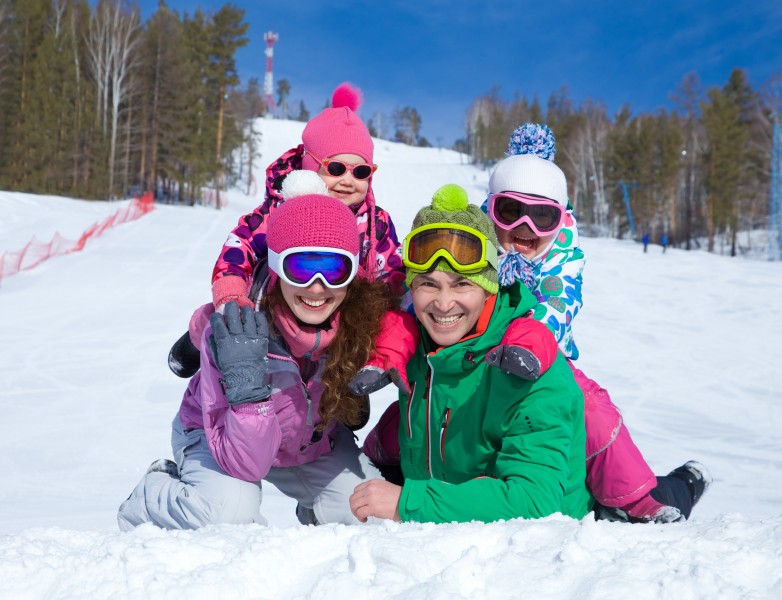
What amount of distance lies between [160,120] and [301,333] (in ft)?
106

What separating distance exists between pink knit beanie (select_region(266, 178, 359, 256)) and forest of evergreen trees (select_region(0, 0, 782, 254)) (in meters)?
Result: 30.2

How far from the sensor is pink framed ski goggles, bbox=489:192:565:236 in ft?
9.12

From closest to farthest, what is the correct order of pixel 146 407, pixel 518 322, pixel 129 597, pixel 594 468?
pixel 129 597 < pixel 518 322 < pixel 594 468 < pixel 146 407

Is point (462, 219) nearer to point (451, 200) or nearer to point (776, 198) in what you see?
point (451, 200)

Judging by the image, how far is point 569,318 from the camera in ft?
8.60

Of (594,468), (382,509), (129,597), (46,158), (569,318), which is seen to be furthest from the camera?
(46,158)

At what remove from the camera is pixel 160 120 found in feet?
101

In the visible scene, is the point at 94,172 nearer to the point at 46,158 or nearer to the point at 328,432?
the point at 46,158

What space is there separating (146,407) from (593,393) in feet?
15.0

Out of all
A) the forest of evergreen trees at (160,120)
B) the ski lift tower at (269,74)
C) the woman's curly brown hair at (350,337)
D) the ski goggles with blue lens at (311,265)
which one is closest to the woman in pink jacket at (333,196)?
the woman's curly brown hair at (350,337)

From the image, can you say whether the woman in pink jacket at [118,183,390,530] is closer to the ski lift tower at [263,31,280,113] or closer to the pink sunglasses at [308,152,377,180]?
the pink sunglasses at [308,152,377,180]

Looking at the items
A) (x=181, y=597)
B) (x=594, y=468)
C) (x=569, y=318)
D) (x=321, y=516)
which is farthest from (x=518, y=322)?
(x=321, y=516)

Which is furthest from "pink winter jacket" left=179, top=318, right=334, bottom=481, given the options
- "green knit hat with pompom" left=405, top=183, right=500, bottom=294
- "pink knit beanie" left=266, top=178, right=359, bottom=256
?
"green knit hat with pompom" left=405, top=183, right=500, bottom=294

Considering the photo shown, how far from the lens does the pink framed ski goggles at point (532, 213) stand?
2781mm
